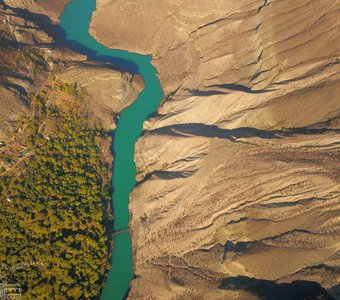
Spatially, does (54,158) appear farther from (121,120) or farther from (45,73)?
(45,73)

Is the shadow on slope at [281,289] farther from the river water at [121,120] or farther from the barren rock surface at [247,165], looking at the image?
the river water at [121,120]

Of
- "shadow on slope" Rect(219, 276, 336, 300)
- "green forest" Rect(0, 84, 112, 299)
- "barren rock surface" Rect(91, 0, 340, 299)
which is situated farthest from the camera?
"green forest" Rect(0, 84, 112, 299)

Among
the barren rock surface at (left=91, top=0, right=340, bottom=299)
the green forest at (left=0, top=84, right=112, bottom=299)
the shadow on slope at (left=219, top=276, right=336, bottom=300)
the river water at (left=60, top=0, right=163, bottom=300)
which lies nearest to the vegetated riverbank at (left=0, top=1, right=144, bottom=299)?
the green forest at (left=0, top=84, right=112, bottom=299)

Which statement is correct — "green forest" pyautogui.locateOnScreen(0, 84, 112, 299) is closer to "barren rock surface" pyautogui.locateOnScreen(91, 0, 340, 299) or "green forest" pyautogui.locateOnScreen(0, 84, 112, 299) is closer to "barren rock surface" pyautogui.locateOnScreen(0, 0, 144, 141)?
"barren rock surface" pyautogui.locateOnScreen(0, 0, 144, 141)

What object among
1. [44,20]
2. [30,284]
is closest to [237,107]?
[30,284]

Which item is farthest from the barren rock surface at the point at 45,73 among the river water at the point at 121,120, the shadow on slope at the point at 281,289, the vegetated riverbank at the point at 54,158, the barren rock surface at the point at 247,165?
the shadow on slope at the point at 281,289

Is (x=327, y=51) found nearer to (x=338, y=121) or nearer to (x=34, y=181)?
(x=338, y=121)

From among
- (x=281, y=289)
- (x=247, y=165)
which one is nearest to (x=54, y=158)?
(x=247, y=165)

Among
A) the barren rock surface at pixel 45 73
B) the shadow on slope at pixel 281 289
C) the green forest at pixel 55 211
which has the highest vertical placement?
the barren rock surface at pixel 45 73
